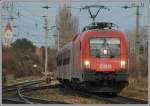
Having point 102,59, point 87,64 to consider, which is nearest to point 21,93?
point 87,64

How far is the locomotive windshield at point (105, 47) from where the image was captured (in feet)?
63.6

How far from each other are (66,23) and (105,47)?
1659 millimetres

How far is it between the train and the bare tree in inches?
17.1

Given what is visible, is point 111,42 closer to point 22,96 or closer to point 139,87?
point 139,87

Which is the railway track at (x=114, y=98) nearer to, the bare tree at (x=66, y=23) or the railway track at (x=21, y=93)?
the railway track at (x=21, y=93)

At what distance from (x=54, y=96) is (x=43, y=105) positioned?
3039 millimetres

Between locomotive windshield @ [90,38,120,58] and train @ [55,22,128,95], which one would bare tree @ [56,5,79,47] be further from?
locomotive windshield @ [90,38,120,58]

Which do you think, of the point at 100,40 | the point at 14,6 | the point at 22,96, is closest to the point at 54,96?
the point at 22,96

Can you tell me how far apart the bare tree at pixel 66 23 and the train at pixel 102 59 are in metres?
0.43

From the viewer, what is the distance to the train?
1917 cm

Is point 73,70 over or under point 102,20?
under

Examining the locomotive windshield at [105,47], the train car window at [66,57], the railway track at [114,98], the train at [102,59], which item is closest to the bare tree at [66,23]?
the train at [102,59]

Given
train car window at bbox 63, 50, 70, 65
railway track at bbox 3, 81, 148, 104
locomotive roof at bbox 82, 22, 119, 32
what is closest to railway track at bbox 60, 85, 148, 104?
railway track at bbox 3, 81, 148, 104

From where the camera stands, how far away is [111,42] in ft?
64.3
